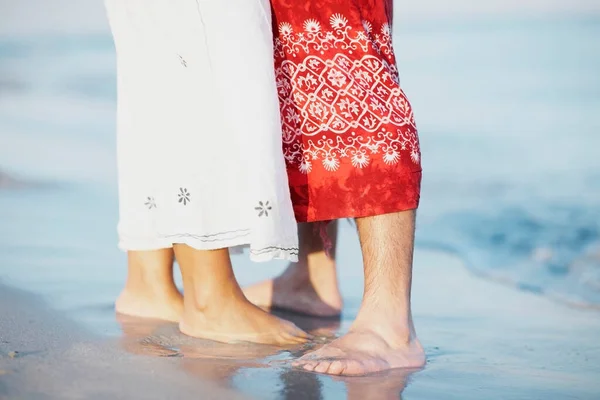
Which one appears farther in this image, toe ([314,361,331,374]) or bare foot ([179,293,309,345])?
bare foot ([179,293,309,345])

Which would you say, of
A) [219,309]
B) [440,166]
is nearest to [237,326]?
[219,309]

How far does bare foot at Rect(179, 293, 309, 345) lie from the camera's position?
2.38 m

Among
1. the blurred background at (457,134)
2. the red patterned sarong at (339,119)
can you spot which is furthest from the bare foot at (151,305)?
the red patterned sarong at (339,119)

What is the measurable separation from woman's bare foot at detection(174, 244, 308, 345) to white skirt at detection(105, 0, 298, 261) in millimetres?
65

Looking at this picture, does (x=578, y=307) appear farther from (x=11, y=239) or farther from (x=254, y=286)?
(x=11, y=239)

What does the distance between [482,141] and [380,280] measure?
3990 mm

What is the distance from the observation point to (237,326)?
2.39 m

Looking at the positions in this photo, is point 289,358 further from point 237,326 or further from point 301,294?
point 301,294

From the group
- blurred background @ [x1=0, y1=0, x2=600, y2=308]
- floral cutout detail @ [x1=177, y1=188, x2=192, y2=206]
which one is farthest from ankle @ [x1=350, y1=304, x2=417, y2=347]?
blurred background @ [x1=0, y1=0, x2=600, y2=308]

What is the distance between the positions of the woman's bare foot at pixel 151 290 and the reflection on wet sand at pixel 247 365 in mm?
77

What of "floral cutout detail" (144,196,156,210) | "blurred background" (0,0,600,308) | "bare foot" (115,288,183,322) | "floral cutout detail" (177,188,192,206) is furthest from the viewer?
"blurred background" (0,0,600,308)

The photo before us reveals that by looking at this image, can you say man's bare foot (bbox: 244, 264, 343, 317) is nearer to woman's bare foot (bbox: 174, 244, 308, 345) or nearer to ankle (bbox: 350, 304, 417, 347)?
woman's bare foot (bbox: 174, 244, 308, 345)

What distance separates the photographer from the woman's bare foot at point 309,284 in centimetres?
279

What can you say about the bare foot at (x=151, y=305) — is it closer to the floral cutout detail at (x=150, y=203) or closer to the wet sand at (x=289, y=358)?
the wet sand at (x=289, y=358)
